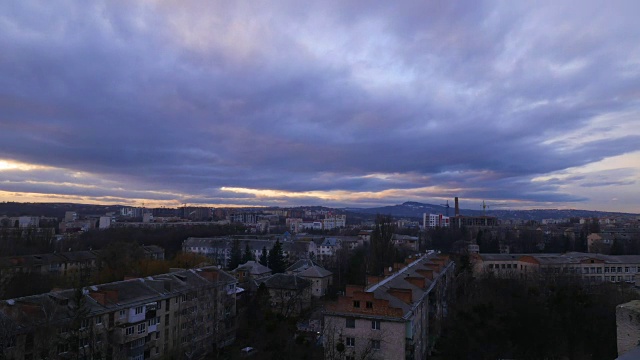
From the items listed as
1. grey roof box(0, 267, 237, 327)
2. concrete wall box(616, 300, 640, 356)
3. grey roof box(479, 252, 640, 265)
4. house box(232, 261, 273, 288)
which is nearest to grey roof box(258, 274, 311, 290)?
house box(232, 261, 273, 288)

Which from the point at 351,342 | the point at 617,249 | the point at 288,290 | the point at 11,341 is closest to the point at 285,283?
the point at 288,290

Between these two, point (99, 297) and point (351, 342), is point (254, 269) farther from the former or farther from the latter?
point (351, 342)

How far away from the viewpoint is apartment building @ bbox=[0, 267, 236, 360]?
46.9 ft

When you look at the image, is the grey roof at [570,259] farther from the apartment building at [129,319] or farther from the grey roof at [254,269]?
the apartment building at [129,319]

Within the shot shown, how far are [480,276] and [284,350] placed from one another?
2615 centimetres

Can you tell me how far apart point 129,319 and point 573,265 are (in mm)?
36389

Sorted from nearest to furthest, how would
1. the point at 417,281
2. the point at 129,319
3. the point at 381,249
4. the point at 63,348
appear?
1. the point at 63,348
2. the point at 129,319
3. the point at 417,281
4. the point at 381,249

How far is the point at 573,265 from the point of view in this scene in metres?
38.3

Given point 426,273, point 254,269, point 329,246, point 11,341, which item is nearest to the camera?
point 11,341

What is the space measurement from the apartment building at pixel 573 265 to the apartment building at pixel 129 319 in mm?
25223

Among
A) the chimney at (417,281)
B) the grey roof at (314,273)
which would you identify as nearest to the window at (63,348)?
the chimney at (417,281)

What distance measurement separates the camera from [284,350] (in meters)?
15.3

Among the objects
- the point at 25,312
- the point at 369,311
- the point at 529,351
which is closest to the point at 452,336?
the point at 529,351

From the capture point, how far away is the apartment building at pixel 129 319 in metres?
14.3
